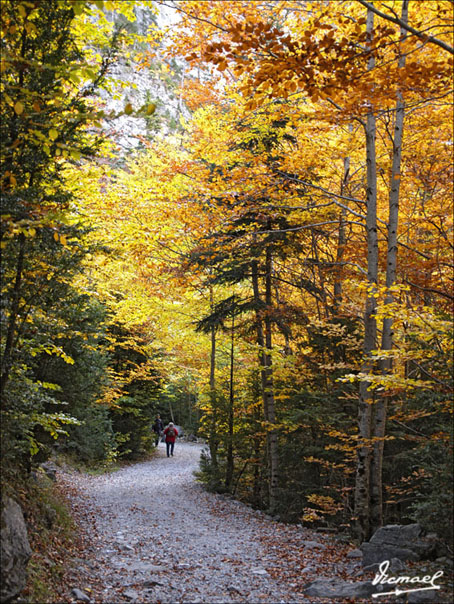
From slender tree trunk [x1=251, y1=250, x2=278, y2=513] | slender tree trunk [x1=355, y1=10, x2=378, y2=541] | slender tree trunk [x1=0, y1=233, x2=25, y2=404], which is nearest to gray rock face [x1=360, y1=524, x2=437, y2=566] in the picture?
slender tree trunk [x1=355, y1=10, x2=378, y2=541]

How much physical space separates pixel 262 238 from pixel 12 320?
7.70 meters

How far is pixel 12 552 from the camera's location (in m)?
3.86

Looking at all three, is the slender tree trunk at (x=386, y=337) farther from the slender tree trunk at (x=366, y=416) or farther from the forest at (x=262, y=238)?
the slender tree trunk at (x=366, y=416)

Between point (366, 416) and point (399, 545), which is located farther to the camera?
point (366, 416)

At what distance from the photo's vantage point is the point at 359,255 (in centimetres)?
1077

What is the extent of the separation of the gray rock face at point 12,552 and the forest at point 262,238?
1.70 feet

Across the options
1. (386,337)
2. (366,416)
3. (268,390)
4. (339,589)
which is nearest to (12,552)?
(339,589)

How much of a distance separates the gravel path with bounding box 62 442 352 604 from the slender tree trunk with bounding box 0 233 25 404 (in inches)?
88.9

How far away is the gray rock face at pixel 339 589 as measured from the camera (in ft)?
16.4

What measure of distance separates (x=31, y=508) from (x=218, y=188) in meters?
7.55

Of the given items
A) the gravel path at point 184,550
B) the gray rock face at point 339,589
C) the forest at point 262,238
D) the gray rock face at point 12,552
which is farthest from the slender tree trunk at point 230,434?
the gray rock face at point 12,552

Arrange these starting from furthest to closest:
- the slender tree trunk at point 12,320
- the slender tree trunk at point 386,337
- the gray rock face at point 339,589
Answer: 1. the slender tree trunk at point 386,337
2. the gray rock face at point 339,589
3. the slender tree trunk at point 12,320

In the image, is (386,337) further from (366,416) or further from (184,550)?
(184,550)

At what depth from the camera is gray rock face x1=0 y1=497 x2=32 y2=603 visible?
3.67 m
